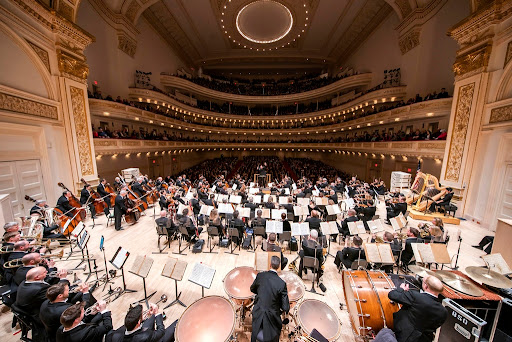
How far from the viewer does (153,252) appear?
6.19 metres

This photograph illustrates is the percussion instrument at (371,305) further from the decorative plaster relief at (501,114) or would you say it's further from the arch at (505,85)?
the arch at (505,85)

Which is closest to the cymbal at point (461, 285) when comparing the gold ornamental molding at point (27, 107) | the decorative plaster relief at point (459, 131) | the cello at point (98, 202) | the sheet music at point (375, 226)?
the sheet music at point (375, 226)

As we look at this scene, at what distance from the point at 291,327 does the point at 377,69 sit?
22586 millimetres

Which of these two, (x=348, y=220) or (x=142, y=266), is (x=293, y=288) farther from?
(x=348, y=220)

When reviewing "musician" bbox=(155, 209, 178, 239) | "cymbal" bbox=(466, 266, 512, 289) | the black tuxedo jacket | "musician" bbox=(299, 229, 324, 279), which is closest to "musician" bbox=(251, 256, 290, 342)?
"musician" bbox=(299, 229, 324, 279)

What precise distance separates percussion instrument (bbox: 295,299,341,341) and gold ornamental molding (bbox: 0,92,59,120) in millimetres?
10652

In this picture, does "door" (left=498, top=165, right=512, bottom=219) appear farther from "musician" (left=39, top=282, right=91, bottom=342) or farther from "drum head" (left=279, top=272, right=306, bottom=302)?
"musician" (left=39, top=282, right=91, bottom=342)

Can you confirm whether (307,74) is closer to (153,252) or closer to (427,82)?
(427,82)

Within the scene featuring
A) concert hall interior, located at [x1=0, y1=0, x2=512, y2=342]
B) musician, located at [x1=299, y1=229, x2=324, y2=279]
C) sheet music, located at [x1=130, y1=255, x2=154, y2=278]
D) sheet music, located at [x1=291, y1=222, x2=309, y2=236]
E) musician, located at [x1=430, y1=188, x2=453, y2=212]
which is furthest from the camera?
musician, located at [x1=430, y1=188, x2=453, y2=212]

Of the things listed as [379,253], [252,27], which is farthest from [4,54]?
[252,27]

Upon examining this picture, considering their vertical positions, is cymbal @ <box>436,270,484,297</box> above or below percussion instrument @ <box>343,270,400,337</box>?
above

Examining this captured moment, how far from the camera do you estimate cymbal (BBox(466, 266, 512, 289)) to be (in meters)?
2.99

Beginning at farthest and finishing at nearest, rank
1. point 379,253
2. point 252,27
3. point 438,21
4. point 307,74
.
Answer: point 307,74, point 252,27, point 438,21, point 379,253

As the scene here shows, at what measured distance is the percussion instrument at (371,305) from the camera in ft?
10.0
